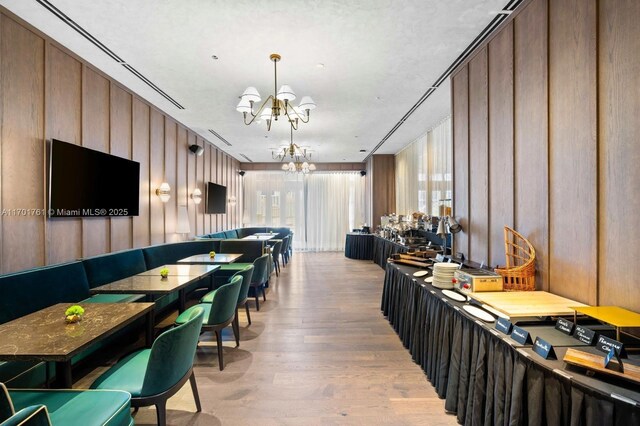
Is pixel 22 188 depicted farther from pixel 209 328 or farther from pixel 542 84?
pixel 542 84

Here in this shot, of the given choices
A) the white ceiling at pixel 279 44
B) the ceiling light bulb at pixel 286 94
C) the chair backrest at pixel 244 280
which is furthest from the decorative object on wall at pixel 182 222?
the ceiling light bulb at pixel 286 94

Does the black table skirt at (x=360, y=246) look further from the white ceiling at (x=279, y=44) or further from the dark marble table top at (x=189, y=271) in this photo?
the dark marble table top at (x=189, y=271)

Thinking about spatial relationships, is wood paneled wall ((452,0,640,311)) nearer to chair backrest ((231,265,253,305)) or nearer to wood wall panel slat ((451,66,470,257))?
wood wall panel slat ((451,66,470,257))

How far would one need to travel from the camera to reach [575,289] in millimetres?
1906

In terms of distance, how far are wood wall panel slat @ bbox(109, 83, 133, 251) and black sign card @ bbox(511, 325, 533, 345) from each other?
4.44 m

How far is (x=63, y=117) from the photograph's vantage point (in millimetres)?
3176

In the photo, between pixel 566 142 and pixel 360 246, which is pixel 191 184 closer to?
pixel 360 246

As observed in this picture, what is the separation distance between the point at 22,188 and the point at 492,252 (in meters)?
4.58

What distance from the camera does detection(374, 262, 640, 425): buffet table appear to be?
3.46ft

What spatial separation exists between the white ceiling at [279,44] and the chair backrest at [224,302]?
2.40 meters

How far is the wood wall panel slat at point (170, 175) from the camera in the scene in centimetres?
536

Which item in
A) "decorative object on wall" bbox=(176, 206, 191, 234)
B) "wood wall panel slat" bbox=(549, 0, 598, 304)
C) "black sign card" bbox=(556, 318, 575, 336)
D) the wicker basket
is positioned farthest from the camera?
"decorative object on wall" bbox=(176, 206, 191, 234)

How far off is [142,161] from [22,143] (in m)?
1.91

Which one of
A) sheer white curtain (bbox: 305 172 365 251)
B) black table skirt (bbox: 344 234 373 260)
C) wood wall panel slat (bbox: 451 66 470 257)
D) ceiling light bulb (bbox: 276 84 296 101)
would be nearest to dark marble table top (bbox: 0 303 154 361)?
ceiling light bulb (bbox: 276 84 296 101)
